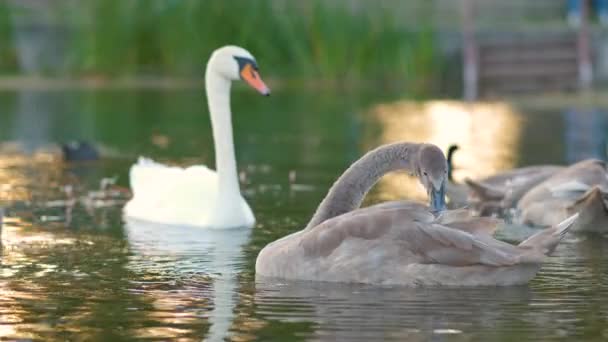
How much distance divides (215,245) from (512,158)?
8021mm

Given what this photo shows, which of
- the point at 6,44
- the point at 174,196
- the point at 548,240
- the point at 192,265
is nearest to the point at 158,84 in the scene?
the point at 6,44

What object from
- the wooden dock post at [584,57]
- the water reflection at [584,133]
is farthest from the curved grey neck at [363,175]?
the wooden dock post at [584,57]

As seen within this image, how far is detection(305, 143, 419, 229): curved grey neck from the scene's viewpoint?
33.5 feet

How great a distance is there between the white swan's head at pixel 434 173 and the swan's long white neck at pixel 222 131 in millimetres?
3419

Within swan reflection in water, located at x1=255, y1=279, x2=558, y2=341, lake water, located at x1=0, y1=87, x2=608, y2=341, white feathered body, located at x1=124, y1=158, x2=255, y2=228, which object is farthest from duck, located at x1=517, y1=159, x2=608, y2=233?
swan reflection in water, located at x1=255, y1=279, x2=558, y2=341

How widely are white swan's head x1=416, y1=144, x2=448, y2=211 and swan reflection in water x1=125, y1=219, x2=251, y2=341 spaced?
123 centimetres

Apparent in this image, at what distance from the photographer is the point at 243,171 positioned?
1777 centimetres

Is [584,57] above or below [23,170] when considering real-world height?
above

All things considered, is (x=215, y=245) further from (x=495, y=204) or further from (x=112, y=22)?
(x=112, y=22)

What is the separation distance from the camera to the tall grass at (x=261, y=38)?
103 feet

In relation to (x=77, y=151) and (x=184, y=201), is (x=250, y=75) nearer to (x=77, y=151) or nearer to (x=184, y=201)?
(x=184, y=201)

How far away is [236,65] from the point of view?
44.7 ft

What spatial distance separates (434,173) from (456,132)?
1318 cm

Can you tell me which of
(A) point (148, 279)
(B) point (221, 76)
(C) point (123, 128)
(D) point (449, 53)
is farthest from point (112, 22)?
(A) point (148, 279)
